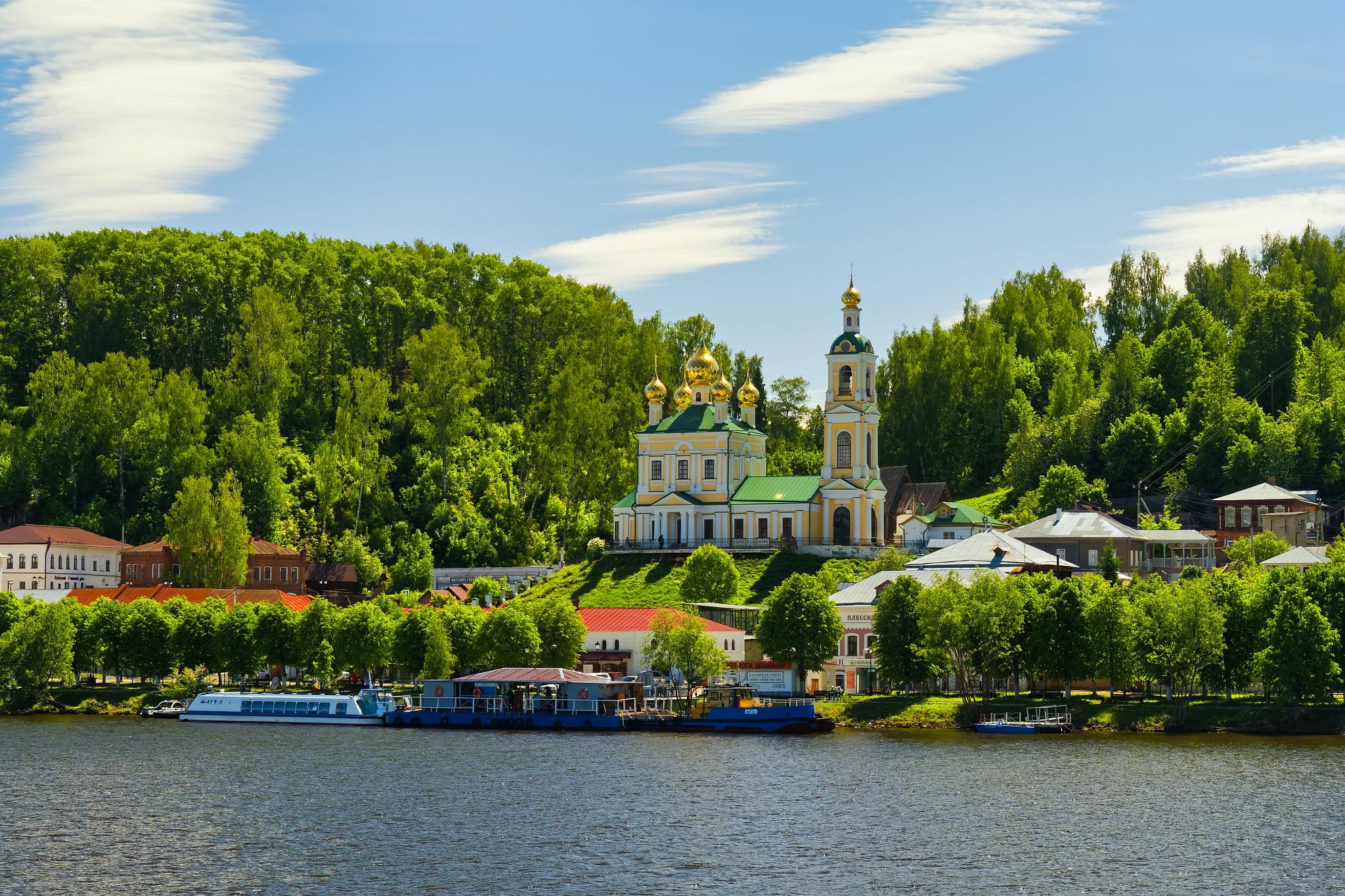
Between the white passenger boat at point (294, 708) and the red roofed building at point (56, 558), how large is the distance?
1627 inches

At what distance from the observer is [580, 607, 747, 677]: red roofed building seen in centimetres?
12212

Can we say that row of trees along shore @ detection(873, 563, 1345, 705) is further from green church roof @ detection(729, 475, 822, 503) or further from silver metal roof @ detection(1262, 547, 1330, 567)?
green church roof @ detection(729, 475, 822, 503)

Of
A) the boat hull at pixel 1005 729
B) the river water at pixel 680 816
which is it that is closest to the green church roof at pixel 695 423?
the boat hull at pixel 1005 729

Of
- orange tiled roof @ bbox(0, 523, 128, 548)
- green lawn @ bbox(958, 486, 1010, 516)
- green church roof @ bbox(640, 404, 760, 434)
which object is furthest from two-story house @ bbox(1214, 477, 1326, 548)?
orange tiled roof @ bbox(0, 523, 128, 548)

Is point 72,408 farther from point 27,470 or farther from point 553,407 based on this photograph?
point 553,407

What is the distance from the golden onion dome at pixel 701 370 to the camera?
538ft

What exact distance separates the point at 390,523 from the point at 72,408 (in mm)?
29339

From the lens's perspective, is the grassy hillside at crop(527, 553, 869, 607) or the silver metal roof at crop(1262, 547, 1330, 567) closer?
the silver metal roof at crop(1262, 547, 1330, 567)

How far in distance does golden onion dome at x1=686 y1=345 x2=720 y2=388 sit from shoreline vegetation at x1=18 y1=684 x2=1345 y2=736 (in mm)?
58491

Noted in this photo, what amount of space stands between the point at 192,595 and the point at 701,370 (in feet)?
162

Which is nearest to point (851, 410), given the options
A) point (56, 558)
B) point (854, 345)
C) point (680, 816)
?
point (854, 345)

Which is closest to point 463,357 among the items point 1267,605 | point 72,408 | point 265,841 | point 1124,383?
point 72,408

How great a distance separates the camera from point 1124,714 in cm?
10038

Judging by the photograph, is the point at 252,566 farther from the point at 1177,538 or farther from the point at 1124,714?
the point at 1124,714
